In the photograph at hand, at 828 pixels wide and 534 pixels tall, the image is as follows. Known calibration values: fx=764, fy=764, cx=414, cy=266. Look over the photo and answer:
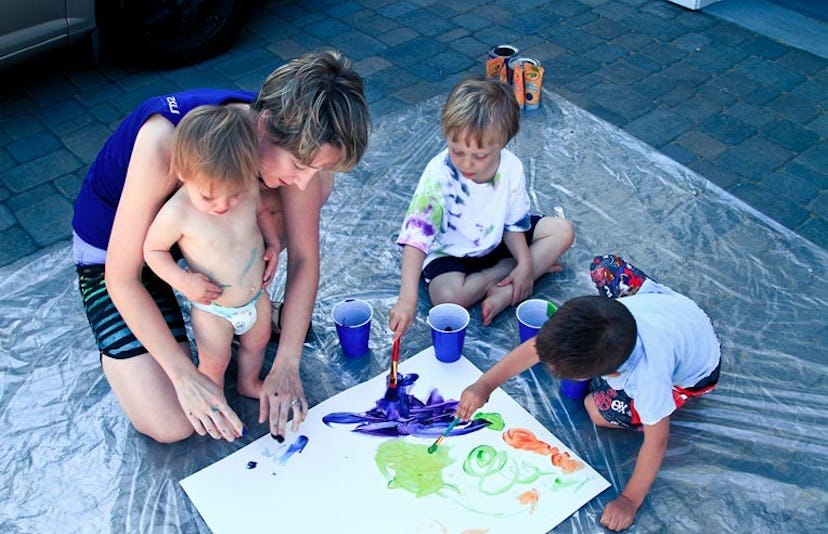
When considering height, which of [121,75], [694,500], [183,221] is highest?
[183,221]

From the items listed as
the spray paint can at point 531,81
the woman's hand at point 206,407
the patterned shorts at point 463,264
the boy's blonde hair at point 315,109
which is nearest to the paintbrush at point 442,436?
the woman's hand at point 206,407

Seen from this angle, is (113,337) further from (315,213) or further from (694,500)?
(694,500)

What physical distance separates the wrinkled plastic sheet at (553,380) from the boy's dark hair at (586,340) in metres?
0.44

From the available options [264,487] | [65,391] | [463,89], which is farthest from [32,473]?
[463,89]

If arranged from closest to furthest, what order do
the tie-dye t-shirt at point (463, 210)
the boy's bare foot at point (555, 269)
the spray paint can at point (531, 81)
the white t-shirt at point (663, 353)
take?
the white t-shirt at point (663, 353) → the tie-dye t-shirt at point (463, 210) → the boy's bare foot at point (555, 269) → the spray paint can at point (531, 81)

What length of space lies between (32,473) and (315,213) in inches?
38.7

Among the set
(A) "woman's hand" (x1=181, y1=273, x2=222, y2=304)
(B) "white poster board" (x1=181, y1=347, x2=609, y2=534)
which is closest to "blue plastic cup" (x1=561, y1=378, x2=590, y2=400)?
(B) "white poster board" (x1=181, y1=347, x2=609, y2=534)

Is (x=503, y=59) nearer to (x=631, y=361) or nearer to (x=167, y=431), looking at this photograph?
(x=631, y=361)

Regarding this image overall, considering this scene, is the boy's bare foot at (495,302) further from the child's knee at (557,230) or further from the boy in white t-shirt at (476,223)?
the child's knee at (557,230)

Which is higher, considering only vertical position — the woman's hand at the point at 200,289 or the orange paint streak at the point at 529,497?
the woman's hand at the point at 200,289

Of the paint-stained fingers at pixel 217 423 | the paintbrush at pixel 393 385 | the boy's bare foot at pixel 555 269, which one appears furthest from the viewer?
the boy's bare foot at pixel 555 269

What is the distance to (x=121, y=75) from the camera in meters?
3.74

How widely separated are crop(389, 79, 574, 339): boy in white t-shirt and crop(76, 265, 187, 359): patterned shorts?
1.97ft

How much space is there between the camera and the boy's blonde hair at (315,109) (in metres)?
1.65
